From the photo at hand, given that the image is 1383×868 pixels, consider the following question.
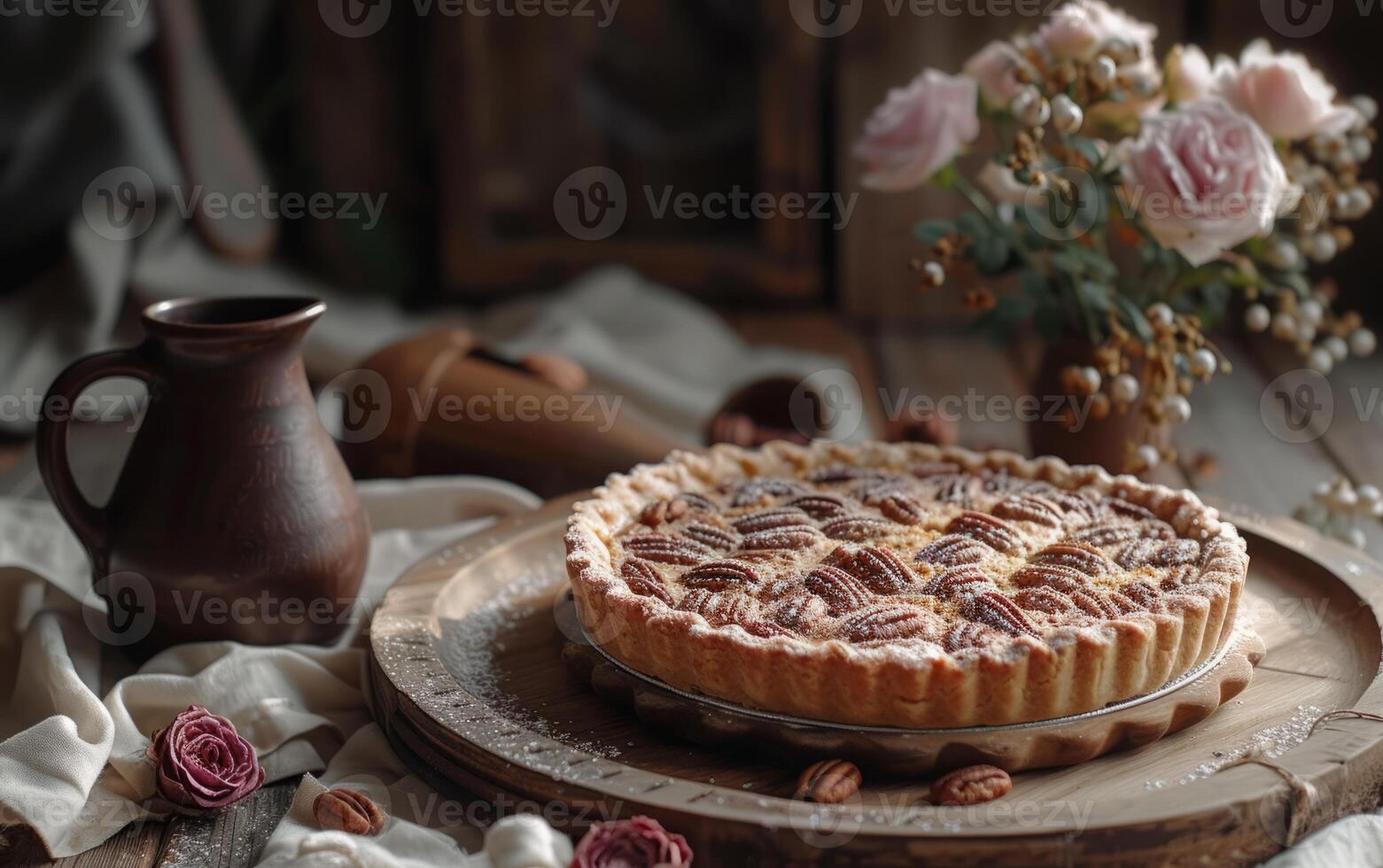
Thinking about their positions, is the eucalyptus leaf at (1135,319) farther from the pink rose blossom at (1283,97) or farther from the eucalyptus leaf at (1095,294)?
the pink rose blossom at (1283,97)

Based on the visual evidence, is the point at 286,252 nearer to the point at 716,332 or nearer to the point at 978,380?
the point at 716,332

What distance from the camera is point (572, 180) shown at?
4645mm

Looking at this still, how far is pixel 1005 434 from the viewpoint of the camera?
354 centimetres

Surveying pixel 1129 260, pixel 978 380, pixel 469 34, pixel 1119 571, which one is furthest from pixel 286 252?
pixel 1119 571

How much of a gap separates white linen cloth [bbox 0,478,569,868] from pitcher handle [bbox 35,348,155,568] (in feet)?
0.42

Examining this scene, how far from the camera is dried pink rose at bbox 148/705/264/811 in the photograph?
1.72 metres

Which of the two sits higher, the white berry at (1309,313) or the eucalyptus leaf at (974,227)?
the eucalyptus leaf at (974,227)
